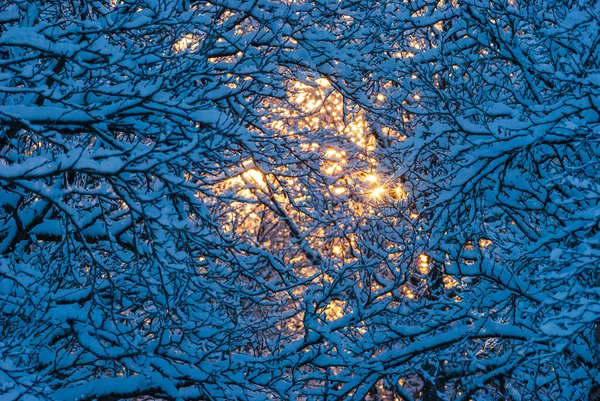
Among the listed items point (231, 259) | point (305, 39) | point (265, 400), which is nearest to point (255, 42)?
point (305, 39)

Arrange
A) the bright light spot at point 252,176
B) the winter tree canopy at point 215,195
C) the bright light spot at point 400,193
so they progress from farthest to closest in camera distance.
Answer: the bright light spot at point 400,193 < the bright light spot at point 252,176 < the winter tree canopy at point 215,195

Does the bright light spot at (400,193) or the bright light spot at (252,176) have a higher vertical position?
the bright light spot at (400,193)

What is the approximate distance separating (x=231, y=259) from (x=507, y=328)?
99.6 inches

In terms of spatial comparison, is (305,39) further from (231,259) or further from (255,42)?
(231,259)

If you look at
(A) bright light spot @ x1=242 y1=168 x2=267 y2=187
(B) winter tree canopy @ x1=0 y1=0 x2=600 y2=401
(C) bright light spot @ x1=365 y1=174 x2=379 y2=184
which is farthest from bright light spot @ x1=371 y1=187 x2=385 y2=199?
(A) bright light spot @ x1=242 y1=168 x2=267 y2=187

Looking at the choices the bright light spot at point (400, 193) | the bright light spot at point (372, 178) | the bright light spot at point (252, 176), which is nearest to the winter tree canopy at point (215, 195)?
the bright light spot at point (252, 176)

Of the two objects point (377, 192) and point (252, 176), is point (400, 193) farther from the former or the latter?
point (252, 176)

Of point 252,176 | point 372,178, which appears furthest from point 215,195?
point 372,178

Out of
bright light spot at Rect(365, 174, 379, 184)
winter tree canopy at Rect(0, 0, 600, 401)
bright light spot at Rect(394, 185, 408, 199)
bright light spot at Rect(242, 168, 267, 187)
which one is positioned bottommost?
winter tree canopy at Rect(0, 0, 600, 401)

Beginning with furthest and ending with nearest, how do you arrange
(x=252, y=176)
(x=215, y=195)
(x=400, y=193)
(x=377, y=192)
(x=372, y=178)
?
(x=372, y=178) < (x=400, y=193) < (x=377, y=192) < (x=252, y=176) < (x=215, y=195)

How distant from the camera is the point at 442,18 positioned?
830cm

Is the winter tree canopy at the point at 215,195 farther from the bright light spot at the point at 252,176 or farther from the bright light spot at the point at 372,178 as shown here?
the bright light spot at the point at 372,178

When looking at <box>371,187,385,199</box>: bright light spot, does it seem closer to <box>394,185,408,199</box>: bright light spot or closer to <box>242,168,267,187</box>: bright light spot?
<box>394,185,408,199</box>: bright light spot

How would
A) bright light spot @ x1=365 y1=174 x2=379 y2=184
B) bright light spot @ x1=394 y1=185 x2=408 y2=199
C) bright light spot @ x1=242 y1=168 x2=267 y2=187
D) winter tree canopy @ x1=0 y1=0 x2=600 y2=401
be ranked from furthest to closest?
bright light spot @ x1=365 y1=174 x2=379 y2=184, bright light spot @ x1=394 y1=185 x2=408 y2=199, bright light spot @ x1=242 y1=168 x2=267 y2=187, winter tree canopy @ x1=0 y1=0 x2=600 y2=401
